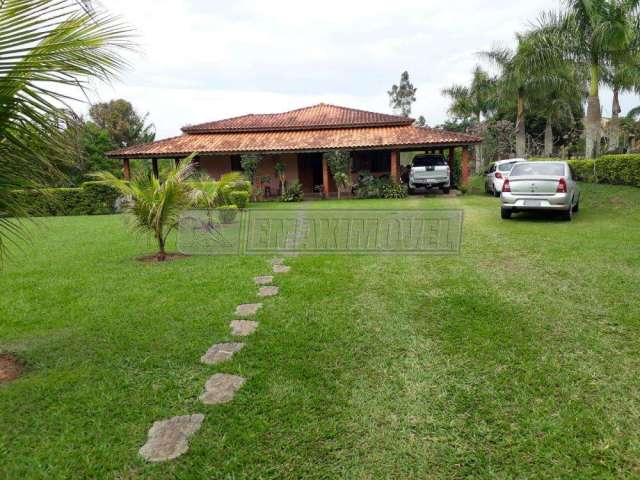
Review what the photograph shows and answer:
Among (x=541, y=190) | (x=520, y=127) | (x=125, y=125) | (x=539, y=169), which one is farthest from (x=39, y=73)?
(x=125, y=125)

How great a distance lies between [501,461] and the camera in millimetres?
2125

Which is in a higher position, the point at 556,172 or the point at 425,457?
the point at 556,172

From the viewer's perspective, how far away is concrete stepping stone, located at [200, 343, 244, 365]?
3.34m

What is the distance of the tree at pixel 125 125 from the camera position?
37.3m

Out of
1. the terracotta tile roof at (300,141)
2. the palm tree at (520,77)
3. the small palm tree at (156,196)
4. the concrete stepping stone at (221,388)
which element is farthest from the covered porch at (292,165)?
the concrete stepping stone at (221,388)

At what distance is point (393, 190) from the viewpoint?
720 inches

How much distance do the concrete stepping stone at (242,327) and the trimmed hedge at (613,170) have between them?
13.4m

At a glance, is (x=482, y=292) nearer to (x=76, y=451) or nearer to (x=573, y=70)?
(x=76, y=451)

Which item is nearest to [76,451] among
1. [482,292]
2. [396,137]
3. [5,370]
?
[5,370]

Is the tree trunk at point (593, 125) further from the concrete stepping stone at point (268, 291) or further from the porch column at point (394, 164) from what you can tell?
the concrete stepping stone at point (268, 291)

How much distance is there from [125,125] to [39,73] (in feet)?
131

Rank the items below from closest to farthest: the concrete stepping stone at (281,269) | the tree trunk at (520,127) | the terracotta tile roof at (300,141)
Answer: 1. the concrete stepping stone at (281,269)
2. the terracotta tile roof at (300,141)
3. the tree trunk at (520,127)

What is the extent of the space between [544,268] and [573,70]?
16.3 metres

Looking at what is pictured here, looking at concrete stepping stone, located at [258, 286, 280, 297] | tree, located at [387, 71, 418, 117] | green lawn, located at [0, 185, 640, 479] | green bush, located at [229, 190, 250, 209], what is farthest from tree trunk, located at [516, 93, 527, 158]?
tree, located at [387, 71, 418, 117]
